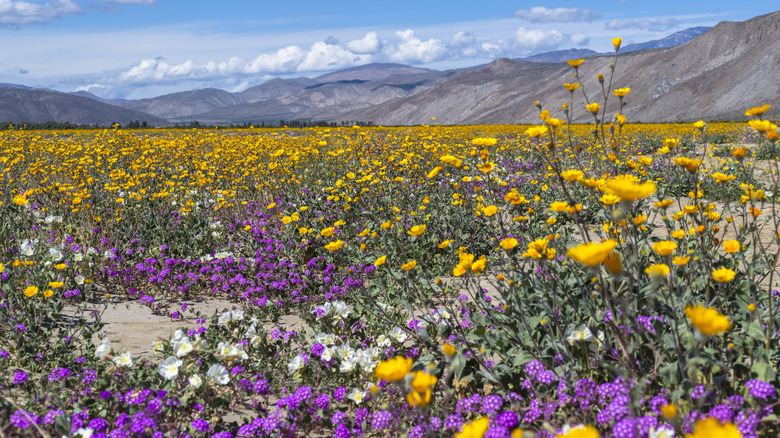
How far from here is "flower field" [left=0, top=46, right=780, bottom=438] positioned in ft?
6.55

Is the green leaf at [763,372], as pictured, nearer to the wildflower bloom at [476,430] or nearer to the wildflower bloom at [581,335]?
the wildflower bloom at [581,335]

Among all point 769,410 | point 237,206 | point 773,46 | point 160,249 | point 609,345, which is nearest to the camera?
point 769,410

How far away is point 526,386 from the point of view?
7.48ft

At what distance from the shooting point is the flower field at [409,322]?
200 cm

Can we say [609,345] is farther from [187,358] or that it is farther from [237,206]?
[237,206]

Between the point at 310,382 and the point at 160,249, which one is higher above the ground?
the point at 160,249

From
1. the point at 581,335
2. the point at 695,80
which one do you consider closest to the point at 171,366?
the point at 581,335

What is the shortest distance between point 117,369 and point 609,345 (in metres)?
2.68

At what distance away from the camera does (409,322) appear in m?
3.68

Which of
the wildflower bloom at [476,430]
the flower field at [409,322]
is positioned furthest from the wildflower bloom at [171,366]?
the wildflower bloom at [476,430]

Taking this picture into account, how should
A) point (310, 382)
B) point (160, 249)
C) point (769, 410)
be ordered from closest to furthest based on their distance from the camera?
point (769, 410)
point (310, 382)
point (160, 249)

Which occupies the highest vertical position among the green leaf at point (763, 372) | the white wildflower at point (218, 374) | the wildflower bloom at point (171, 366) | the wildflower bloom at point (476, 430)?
the wildflower bloom at point (476, 430)

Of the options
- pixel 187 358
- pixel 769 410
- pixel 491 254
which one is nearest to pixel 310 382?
pixel 187 358

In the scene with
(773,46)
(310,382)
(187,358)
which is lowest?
(310,382)
